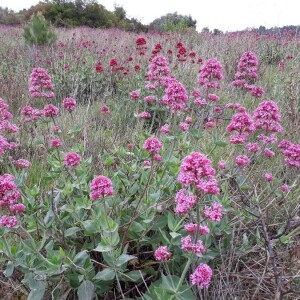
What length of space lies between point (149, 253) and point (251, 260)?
2.23ft

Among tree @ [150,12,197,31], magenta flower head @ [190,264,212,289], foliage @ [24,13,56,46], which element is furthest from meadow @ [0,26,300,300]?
tree @ [150,12,197,31]

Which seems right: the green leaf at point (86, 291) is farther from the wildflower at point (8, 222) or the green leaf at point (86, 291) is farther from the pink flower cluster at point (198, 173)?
the pink flower cluster at point (198, 173)

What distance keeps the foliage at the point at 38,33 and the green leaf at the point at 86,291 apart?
9073 millimetres

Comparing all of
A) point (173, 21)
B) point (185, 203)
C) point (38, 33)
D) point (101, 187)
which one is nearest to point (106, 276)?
point (101, 187)

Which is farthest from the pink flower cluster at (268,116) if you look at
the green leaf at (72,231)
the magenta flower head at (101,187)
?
the green leaf at (72,231)

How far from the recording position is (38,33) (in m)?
9.85

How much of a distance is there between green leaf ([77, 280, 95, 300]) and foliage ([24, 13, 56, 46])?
29.8 feet

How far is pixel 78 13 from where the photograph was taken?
80.0 ft

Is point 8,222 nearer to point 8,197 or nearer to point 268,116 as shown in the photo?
point 8,197

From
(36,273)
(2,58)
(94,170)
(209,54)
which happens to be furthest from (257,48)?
(36,273)

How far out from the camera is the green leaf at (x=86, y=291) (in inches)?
72.9

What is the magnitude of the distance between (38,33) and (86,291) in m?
9.31

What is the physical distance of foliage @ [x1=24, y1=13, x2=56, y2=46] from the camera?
32.3 ft

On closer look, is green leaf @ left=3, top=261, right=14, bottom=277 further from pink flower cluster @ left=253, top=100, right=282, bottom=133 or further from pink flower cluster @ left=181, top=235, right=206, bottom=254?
pink flower cluster @ left=253, top=100, right=282, bottom=133
